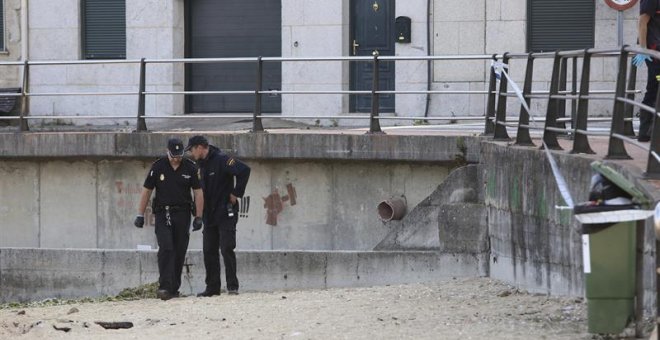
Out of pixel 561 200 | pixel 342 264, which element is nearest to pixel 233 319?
pixel 561 200

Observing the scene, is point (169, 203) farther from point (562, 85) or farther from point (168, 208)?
point (562, 85)

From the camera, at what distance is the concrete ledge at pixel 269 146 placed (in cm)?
1727

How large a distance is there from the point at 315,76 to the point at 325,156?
23.2 feet

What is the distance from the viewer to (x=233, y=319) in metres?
12.9

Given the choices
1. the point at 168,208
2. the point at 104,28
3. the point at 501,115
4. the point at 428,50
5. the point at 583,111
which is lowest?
the point at 168,208

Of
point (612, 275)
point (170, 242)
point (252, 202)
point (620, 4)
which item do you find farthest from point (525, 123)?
point (620, 4)

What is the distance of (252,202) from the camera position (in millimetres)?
18625

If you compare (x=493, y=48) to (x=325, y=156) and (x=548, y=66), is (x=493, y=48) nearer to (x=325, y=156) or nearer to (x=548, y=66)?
(x=548, y=66)

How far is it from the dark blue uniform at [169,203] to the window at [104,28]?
10.9m

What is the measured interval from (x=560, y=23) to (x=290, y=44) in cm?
455

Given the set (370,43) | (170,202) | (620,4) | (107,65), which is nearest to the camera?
(170,202)

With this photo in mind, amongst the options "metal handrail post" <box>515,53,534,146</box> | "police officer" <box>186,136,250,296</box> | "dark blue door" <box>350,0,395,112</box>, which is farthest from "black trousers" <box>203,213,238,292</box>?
"dark blue door" <box>350,0,395,112</box>

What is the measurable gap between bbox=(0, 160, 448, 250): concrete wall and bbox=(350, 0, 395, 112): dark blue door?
671cm

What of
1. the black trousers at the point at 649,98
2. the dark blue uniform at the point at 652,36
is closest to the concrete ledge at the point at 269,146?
the black trousers at the point at 649,98
